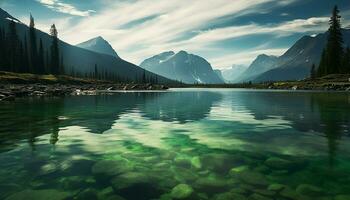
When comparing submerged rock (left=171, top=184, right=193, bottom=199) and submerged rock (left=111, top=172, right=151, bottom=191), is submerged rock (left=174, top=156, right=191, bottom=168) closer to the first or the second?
submerged rock (left=111, top=172, right=151, bottom=191)

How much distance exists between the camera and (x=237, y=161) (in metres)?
11.5

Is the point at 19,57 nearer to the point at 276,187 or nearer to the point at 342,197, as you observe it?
the point at 276,187

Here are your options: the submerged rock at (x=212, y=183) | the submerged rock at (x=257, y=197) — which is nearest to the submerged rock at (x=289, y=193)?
the submerged rock at (x=257, y=197)

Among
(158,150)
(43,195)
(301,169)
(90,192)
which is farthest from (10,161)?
(301,169)

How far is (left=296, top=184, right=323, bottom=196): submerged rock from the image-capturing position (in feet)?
26.6

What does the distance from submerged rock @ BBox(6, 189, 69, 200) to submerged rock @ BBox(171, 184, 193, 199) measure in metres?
3.00

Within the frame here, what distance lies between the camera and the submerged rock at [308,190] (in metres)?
8.10

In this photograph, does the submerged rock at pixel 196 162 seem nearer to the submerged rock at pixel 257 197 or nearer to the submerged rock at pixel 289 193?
the submerged rock at pixel 257 197

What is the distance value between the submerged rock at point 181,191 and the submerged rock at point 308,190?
3123 mm

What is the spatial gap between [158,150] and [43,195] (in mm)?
6334

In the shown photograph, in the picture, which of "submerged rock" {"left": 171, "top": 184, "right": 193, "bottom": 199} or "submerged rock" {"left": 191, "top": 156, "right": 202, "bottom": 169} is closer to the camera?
"submerged rock" {"left": 171, "top": 184, "right": 193, "bottom": 199}

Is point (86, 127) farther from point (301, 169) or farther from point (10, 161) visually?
point (301, 169)

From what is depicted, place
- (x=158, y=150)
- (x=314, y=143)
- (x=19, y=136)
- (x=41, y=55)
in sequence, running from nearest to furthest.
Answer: (x=158, y=150)
(x=314, y=143)
(x=19, y=136)
(x=41, y=55)

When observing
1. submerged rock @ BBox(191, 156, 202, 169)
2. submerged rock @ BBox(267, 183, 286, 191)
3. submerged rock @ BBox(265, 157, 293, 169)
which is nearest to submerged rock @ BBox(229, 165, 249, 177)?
submerged rock @ BBox(265, 157, 293, 169)
